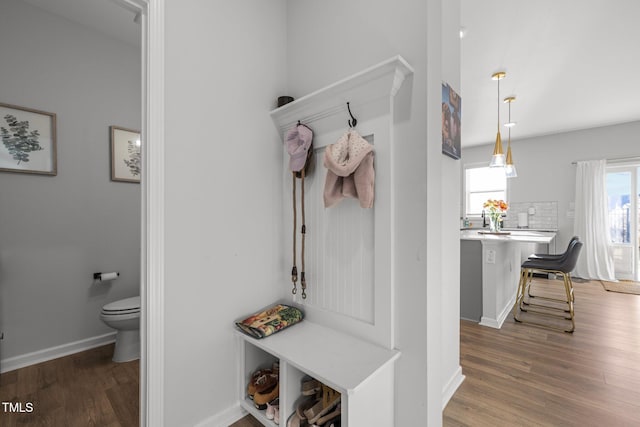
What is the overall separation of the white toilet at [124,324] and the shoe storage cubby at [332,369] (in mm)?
1082

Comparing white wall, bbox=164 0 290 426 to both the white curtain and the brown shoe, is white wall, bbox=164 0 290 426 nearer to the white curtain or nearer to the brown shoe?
the brown shoe

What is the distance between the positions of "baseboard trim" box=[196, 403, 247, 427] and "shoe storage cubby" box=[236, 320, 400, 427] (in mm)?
44

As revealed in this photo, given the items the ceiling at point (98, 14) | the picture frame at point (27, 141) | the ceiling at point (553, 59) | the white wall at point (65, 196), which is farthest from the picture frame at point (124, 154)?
the ceiling at point (553, 59)

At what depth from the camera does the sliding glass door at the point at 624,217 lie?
14.5 ft

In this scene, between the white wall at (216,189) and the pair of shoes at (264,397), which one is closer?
the white wall at (216,189)

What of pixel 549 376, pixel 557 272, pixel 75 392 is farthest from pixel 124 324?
pixel 557 272

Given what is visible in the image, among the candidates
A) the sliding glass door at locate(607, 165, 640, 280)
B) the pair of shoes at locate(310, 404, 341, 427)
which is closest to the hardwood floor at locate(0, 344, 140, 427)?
the pair of shoes at locate(310, 404, 341, 427)

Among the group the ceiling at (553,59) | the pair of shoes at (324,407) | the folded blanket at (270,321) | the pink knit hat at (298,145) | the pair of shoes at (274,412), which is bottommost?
the pair of shoes at (274,412)

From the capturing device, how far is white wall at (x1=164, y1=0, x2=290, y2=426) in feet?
4.17

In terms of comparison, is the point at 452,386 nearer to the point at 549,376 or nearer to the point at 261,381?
the point at 549,376

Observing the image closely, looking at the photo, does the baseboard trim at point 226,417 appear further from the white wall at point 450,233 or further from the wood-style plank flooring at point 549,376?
Answer: the white wall at point 450,233

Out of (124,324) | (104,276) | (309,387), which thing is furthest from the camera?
(104,276)

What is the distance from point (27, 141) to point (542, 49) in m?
4.22

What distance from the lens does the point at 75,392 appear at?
1.68m
